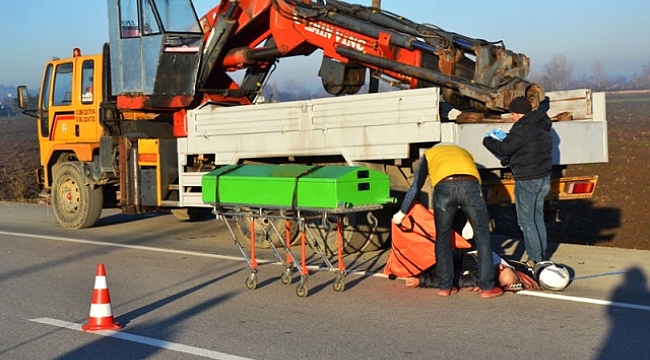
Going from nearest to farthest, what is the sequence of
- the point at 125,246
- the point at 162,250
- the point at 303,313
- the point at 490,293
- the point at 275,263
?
the point at 303,313
the point at 490,293
the point at 275,263
the point at 162,250
the point at 125,246

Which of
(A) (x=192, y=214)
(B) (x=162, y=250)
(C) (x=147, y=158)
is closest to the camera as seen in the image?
(B) (x=162, y=250)

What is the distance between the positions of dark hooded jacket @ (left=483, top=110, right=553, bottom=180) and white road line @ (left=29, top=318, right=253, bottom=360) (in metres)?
4.10

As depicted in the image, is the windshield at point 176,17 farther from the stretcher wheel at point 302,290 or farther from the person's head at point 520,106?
the stretcher wheel at point 302,290

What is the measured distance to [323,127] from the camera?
1185 cm

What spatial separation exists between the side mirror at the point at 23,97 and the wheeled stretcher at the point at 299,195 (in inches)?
307

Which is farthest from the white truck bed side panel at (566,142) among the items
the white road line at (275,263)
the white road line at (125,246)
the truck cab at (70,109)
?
the truck cab at (70,109)

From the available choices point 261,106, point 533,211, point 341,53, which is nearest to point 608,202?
point 341,53

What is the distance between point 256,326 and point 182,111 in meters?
7.24

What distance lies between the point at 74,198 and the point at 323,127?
625 centimetres

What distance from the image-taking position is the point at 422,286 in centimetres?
982

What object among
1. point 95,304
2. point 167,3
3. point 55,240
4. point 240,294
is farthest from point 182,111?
point 95,304

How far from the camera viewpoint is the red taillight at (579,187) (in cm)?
1184

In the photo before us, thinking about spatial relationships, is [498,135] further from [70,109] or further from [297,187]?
[70,109]

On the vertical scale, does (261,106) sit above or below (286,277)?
above
